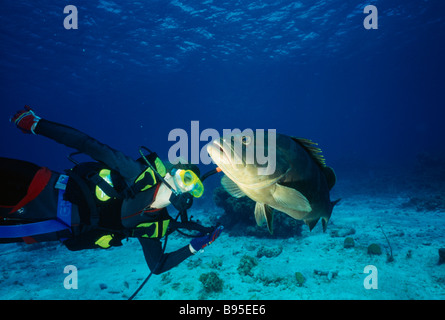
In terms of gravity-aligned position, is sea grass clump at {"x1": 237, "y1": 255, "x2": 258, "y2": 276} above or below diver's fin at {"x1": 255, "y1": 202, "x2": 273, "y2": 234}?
below

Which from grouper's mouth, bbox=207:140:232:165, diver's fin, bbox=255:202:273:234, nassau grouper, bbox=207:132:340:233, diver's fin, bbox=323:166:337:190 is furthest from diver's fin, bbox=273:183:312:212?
diver's fin, bbox=323:166:337:190

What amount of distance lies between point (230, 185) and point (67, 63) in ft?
106

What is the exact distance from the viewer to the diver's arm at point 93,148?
2.76 meters

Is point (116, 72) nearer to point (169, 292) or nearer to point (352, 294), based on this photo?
point (169, 292)

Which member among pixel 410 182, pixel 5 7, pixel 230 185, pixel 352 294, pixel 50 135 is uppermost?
pixel 5 7

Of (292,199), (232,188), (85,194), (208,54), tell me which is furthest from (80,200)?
(208,54)

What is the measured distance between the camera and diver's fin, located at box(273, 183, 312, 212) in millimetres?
2182

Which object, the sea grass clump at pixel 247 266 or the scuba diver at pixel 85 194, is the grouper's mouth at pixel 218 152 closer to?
the scuba diver at pixel 85 194

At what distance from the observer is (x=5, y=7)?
16.1 metres

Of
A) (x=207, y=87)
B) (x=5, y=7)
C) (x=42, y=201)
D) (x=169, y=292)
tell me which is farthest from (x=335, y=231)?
(x=207, y=87)

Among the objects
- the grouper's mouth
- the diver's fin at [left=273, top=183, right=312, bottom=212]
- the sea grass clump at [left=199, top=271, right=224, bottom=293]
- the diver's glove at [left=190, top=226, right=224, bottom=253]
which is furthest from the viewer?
the sea grass clump at [left=199, top=271, right=224, bottom=293]

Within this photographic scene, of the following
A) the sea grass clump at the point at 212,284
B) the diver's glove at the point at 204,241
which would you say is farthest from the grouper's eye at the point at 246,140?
the sea grass clump at the point at 212,284

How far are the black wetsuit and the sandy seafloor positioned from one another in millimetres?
2936

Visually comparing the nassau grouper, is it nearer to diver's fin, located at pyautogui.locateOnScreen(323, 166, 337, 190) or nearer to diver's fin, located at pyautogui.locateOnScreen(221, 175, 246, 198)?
diver's fin, located at pyautogui.locateOnScreen(221, 175, 246, 198)
